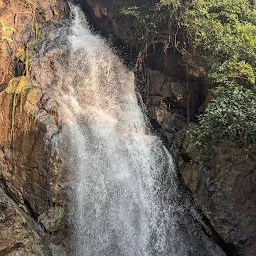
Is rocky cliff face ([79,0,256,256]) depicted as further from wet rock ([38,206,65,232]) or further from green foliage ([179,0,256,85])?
wet rock ([38,206,65,232])

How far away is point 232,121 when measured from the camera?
7512 millimetres

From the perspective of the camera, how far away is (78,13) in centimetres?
1502

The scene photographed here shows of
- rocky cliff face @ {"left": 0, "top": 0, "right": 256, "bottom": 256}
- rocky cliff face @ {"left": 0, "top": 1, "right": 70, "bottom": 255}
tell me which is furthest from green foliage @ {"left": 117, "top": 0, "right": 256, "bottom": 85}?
rocky cliff face @ {"left": 0, "top": 1, "right": 70, "bottom": 255}

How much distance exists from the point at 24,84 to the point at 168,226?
21.0 feet

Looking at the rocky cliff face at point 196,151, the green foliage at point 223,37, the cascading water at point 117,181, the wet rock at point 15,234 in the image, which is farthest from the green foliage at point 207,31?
the wet rock at point 15,234

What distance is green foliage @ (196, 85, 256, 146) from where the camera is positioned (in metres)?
7.37

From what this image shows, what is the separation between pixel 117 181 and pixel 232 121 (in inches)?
146

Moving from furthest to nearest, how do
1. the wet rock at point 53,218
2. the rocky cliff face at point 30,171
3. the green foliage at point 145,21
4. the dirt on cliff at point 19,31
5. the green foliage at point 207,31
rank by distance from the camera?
the green foliage at point 145,21, the dirt on cliff at point 19,31, the green foliage at point 207,31, the wet rock at point 53,218, the rocky cliff face at point 30,171

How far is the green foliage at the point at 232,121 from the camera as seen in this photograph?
7371 millimetres

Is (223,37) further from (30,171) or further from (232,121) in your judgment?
(30,171)

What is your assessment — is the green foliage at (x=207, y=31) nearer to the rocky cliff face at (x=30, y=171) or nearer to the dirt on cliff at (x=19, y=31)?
the dirt on cliff at (x=19, y=31)

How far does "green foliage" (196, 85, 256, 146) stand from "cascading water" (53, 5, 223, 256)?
2148 mm

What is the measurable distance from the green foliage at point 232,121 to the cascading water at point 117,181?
215cm

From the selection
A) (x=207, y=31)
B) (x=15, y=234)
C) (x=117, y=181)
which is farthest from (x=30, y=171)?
(x=207, y=31)
